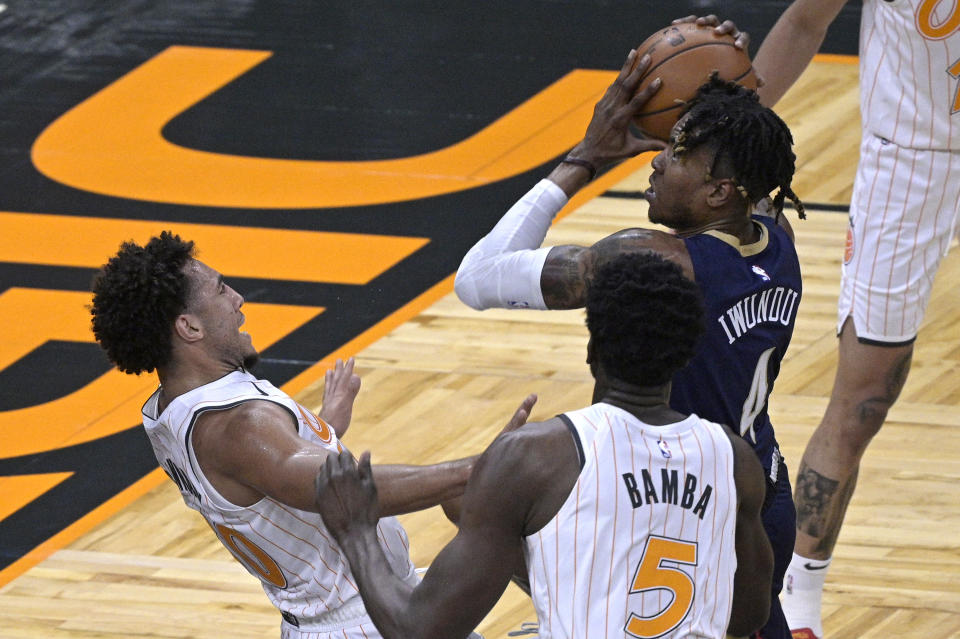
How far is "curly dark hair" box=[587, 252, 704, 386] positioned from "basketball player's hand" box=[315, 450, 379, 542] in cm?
47

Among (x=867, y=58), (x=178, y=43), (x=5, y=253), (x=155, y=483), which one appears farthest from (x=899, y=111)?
(x=178, y=43)

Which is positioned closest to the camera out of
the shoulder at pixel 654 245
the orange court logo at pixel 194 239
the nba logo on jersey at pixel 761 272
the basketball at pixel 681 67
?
the shoulder at pixel 654 245

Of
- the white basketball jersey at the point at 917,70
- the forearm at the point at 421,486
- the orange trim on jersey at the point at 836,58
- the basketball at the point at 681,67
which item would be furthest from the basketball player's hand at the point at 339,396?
the orange trim on jersey at the point at 836,58

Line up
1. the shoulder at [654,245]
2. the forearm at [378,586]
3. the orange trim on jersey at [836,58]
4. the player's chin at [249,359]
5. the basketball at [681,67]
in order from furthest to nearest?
1. the orange trim on jersey at [836,58]
2. the player's chin at [249,359]
3. the basketball at [681,67]
4. the shoulder at [654,245]
5. the forearm at [378,586]

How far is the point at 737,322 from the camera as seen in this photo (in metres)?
3.35

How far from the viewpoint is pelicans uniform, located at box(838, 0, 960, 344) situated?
4.73m

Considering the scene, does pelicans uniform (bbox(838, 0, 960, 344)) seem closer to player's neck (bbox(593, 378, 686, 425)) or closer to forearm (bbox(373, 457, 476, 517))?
forearm (bbox(373, 457, 476, 517))

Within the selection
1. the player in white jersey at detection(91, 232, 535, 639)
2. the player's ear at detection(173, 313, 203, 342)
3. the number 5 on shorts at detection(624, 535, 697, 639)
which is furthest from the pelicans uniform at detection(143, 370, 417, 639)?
the number 5 on shorts at detection(624, 535, 697, 639)

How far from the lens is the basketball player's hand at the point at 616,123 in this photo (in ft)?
11.8

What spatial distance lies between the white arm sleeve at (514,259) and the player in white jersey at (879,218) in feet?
4.34

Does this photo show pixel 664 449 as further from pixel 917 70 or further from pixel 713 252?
pixel 917 70

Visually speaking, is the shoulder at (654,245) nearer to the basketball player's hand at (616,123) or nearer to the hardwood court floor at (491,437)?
the basketball player's hand at (616,123)

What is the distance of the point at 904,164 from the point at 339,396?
1.71 m

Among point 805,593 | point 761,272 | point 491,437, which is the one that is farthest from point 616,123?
point 491,437
